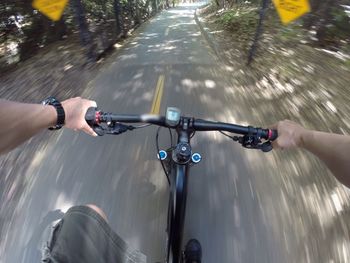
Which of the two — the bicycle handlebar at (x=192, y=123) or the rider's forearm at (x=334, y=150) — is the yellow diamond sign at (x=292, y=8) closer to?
the bicycle handlebar at (x=192, y=123)

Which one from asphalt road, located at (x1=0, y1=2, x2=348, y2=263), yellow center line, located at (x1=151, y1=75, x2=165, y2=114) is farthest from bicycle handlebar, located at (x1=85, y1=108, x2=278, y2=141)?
yellow center line, located at (x1=151, y1=75, x2=165, y2=114)

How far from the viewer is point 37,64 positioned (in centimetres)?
737

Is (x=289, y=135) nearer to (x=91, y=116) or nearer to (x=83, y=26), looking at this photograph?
(x=91, y=116)

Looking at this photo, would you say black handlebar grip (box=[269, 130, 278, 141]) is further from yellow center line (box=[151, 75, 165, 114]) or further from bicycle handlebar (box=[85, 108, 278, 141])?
yellow center line (box=[151, 75, 165, 114])

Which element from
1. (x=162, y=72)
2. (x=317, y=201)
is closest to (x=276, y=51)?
(x=162, y=72)

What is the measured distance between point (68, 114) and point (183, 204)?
0.98 meters

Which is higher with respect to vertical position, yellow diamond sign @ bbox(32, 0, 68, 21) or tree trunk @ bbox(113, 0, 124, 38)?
yellow diamond sign @ bbox(32, 0, 68, 21)

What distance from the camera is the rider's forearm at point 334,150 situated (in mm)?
→ 1358

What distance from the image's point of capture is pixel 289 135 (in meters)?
1.67

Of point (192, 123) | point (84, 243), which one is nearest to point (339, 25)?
point (192, 123)

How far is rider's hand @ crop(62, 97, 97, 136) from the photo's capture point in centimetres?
175

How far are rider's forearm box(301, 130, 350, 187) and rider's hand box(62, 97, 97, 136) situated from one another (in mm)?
1423

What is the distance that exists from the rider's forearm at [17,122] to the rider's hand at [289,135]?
4.65 feet

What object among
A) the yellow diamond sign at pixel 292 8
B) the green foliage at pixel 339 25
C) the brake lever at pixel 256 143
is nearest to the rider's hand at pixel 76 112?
the brake lever at pixel 256 143
